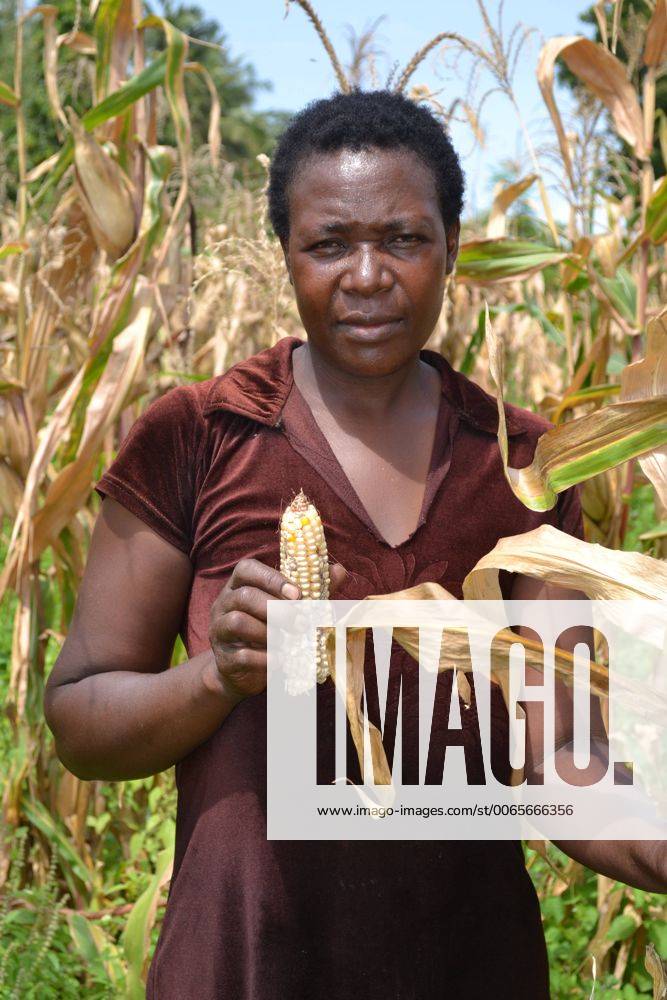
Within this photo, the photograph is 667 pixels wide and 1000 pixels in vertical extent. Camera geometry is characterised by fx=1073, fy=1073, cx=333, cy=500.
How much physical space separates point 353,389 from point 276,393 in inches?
3.7

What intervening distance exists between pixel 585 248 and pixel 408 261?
1.03 m

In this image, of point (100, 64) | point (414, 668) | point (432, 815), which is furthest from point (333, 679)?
point (100, 64)

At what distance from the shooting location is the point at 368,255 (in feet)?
3.94

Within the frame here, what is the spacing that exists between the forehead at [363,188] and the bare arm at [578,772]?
0.46 meters

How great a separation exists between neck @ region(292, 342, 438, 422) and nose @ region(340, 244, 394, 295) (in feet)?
0.40


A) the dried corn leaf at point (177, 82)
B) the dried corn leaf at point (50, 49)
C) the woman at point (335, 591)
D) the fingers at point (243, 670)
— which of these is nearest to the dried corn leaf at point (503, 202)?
the dried corn leaf at point (177, 82)

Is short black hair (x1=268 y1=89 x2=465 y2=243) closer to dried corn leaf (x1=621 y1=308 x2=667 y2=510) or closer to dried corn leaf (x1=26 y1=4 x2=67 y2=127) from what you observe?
dried corn leaf (x1=621 y1=308 x2=667 y2=510)

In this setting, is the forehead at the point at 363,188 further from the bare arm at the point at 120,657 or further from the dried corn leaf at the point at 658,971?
the dried corn leaf at the point at 658,971

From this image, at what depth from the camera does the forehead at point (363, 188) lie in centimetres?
120

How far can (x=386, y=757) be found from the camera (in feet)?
4.07

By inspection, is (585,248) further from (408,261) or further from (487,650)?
(487,650)

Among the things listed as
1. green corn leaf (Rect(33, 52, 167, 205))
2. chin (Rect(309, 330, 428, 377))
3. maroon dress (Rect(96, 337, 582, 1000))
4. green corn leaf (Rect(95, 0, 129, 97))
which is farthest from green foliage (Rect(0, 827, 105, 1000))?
green corn leaf (Rect(95, 0, 129, 97))

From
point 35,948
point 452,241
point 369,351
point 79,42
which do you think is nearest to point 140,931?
point 35,948

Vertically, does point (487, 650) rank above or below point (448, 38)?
below
